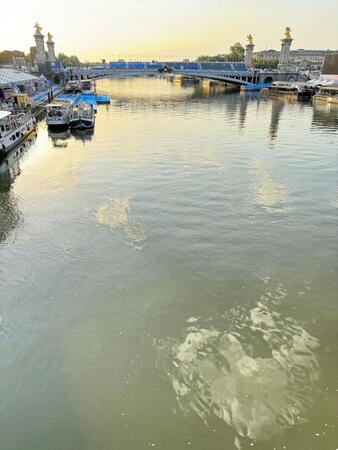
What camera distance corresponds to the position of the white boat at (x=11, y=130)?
37.0 meters

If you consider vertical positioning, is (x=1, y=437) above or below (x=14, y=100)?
below

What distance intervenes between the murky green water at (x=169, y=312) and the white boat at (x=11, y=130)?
1088 cm

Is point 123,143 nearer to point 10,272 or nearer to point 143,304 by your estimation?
point 10,272

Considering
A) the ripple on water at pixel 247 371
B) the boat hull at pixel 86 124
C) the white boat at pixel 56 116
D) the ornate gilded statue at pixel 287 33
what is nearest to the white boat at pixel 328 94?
the ornate gilded statue at pixel 287 33

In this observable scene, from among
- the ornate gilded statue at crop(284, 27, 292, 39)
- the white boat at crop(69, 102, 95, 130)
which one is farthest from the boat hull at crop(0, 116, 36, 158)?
the ornate gilded statue at crop(284, 27, 292, 39)

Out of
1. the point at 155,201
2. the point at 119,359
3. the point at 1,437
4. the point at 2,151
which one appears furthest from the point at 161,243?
the point at 2,151

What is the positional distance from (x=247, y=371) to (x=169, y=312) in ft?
12.5

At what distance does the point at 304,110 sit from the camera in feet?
246

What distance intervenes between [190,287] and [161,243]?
13.8ft

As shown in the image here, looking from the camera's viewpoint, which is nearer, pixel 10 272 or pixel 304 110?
pixel 10 272

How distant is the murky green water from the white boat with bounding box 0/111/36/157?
1088 centimetres

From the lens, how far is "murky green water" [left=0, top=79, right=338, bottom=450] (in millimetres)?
9406

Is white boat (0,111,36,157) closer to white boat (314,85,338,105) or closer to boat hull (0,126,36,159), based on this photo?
boat hull (0,126,36,159)

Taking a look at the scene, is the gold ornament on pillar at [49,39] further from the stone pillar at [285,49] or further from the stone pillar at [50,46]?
the stone pillar at [285,49]
